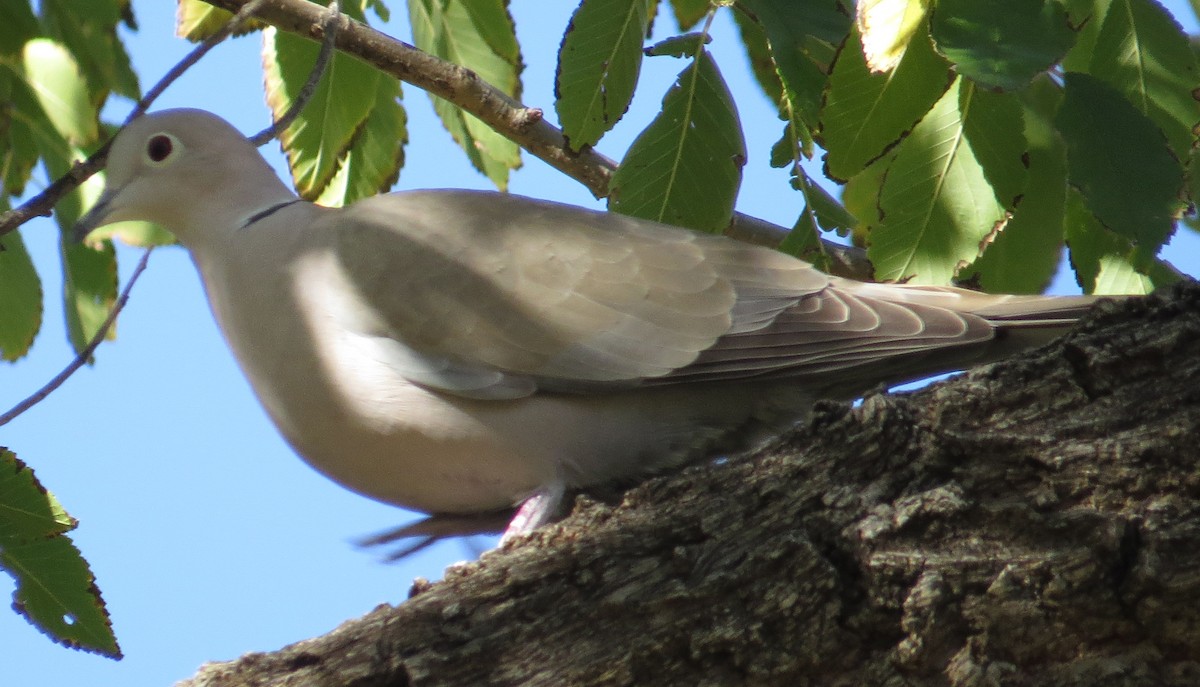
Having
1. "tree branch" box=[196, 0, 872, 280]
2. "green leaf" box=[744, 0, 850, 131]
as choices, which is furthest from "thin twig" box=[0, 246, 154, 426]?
"green leaf" box=[744, 0, 850, 131]

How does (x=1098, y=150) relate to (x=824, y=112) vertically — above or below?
below

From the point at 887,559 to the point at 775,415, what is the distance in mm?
966

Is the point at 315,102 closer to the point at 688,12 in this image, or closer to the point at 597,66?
the point at 597,66

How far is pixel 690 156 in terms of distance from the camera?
2.85 m

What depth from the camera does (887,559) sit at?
2096mm

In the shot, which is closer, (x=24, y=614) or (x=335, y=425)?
(x=24, y=614)

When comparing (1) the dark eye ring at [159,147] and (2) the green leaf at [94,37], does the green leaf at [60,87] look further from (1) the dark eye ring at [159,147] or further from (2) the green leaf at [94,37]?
(1) the dark eye ring at [159,147]

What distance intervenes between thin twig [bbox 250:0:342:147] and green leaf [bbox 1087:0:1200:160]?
1.77 meters

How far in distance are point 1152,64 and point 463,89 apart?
1.77m

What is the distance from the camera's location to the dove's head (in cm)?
347

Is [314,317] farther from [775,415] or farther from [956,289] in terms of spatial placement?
[956,289]

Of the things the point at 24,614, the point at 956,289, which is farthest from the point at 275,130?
the point at 956,289

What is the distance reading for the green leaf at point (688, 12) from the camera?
3.77 meters

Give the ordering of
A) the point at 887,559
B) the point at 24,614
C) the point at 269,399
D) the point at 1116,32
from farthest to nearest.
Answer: the point at 269,399
the point at 1116,32
the point at 24,614
the point at 887,559
